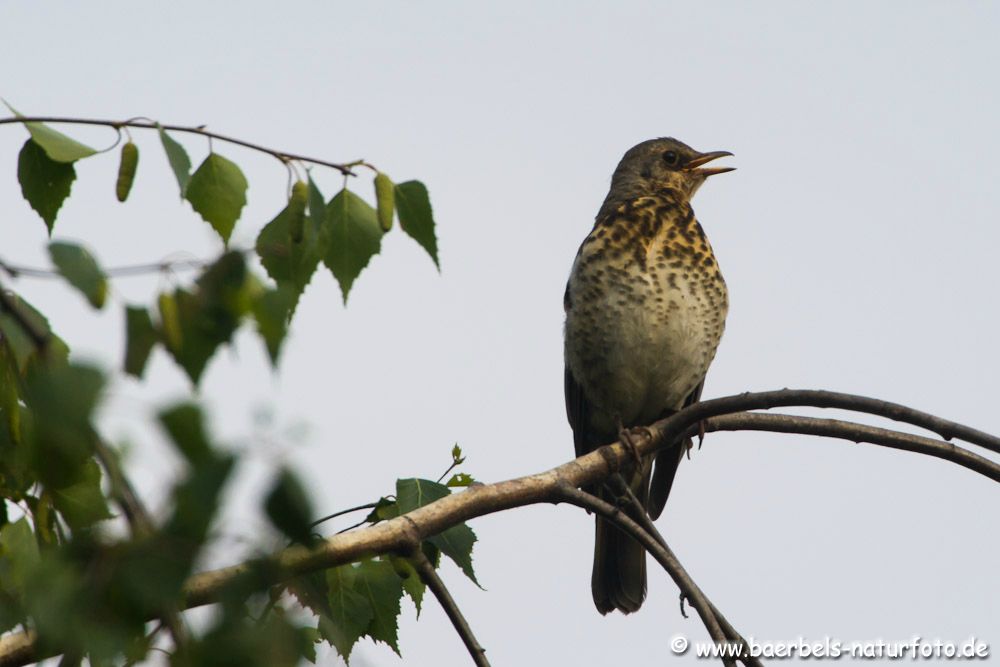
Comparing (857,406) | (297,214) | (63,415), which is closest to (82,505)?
(63,415)

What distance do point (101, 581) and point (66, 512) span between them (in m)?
0.70

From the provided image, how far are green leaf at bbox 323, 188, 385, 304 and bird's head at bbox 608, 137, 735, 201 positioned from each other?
4360 millimetres

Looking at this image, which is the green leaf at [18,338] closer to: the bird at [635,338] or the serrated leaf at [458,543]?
the serrated leaf at [458,543]

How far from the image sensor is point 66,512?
1.92 meters

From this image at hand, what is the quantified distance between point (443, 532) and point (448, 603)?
320 mm

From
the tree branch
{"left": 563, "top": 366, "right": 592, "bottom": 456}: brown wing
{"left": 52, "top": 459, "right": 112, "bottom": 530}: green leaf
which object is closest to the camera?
{"left": 52, "top": 459, "right": 112, "bottom": 530}: green leaf

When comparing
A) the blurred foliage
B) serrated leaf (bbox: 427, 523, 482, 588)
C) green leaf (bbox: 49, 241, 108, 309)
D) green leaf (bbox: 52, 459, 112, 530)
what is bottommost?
serrated leaf (bbox: 427, 523, 482, 588)

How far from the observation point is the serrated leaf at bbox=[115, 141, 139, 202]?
8.49 feet

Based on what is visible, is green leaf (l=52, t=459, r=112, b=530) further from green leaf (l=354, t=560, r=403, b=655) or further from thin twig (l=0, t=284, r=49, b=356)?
green leaf (l=354, t=560, r=403, b=655)

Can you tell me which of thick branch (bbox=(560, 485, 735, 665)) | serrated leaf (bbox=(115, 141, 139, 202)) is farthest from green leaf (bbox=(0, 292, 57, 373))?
thick branch (bbox=(560, 485, 735, 665))

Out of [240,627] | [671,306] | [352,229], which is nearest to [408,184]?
[352,229]

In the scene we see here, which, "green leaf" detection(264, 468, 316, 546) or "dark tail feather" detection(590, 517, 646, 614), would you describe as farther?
"dark tail feather" detection(590, 517, 646, 614)

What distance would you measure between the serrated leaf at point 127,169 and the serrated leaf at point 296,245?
283 mm

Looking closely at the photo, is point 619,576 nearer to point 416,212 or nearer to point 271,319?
point 416,212
